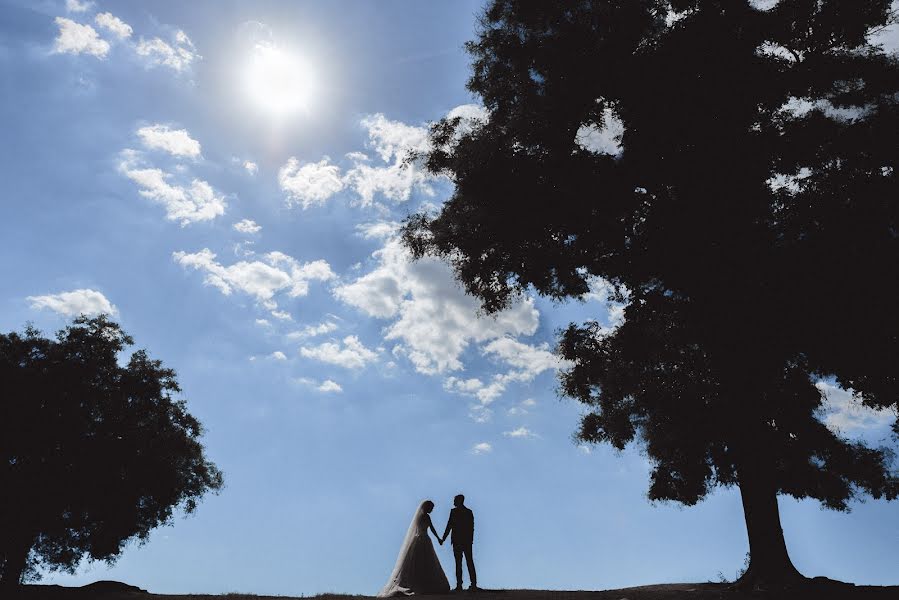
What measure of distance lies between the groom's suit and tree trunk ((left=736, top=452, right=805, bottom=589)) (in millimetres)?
6828

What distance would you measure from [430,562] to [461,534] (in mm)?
1218

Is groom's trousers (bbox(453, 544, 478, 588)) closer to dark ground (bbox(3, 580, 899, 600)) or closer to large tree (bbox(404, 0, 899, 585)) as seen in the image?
dark ground (bbox(3, 580, 899, 600))

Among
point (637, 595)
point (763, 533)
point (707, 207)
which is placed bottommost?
point (637, 595)

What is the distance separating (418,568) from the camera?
49.7 ft

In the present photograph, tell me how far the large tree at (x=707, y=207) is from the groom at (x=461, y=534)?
6.73 m

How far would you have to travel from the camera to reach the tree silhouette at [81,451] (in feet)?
86.5

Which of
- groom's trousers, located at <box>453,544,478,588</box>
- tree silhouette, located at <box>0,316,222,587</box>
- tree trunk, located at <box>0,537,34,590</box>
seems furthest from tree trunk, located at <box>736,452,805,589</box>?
tree trunk, located at <box>0,537,34,590</box>

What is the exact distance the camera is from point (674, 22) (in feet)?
58.5

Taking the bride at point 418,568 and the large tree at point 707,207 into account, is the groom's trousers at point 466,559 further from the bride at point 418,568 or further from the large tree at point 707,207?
the large tree at point 707,207

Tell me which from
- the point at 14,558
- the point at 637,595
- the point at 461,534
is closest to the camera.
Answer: the point at 637,595

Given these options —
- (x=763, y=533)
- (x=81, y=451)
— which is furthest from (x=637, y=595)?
(x=81, y=451)

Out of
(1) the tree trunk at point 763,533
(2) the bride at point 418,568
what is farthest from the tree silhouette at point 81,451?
(1) the tree trunk at point 763,533

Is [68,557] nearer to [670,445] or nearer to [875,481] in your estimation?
[670,445]

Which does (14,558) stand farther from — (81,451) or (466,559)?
(466,559)
